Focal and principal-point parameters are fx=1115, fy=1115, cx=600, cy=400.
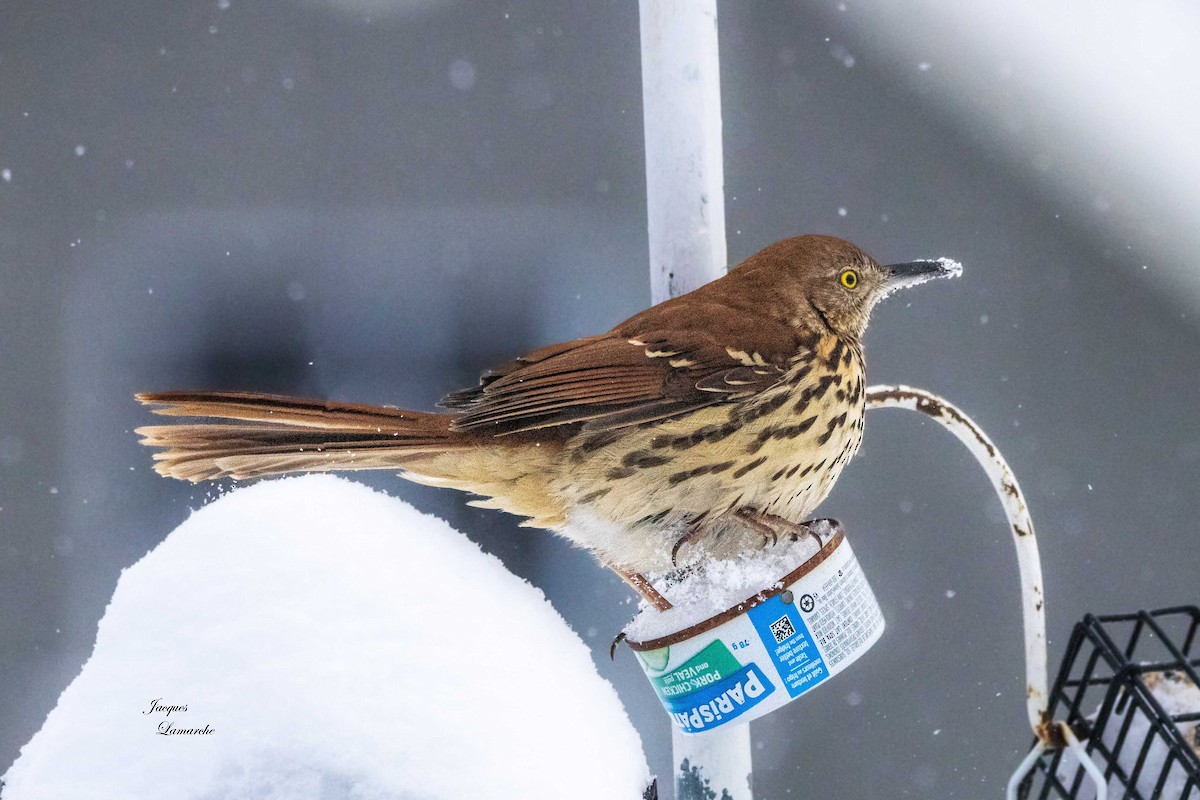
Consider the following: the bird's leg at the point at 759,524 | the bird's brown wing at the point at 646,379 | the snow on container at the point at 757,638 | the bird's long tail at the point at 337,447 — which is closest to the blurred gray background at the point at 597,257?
the bird's long tail at the point at 337,447

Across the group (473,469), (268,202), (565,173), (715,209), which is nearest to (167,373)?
(268,202)

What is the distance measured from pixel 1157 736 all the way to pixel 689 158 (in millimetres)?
1159

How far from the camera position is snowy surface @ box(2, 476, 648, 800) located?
1224 mm

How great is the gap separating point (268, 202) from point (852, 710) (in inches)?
113

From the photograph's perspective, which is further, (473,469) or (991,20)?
(991,20)

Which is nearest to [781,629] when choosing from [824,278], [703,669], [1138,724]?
[703,669]

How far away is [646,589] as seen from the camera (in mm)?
1900

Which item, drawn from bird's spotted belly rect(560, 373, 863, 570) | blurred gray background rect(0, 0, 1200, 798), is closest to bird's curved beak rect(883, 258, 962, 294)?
bird's spotted belly rect(560, 373, 863, 570)

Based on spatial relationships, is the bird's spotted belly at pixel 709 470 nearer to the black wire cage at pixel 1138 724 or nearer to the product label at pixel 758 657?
the product label at pixel 758 657

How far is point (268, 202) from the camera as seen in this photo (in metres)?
3.93

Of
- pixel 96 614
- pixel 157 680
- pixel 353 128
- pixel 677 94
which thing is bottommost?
pixel 96 614

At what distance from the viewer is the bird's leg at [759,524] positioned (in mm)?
1843

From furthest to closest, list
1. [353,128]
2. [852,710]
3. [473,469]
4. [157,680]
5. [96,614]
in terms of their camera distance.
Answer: [852,710], [353,128], [96,614], [473,469], [157,680]

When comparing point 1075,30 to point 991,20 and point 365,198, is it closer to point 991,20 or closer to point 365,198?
point 991,20
